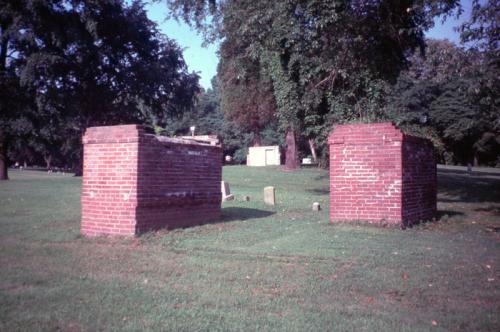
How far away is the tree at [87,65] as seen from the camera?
26688 millimetres

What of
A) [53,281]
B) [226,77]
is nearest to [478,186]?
[226,77]

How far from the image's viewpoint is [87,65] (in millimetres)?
29531

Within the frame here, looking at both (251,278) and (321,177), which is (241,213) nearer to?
(251,278)

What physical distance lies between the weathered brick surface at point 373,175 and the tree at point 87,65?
21815mm

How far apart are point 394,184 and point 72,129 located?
125ft

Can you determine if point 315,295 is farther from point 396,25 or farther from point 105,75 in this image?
point 105,75

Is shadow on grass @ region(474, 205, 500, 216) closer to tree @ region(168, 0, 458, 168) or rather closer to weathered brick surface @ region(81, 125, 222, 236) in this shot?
tree @ region(168, 0, 458, 168)

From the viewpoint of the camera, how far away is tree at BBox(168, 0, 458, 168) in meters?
13.2

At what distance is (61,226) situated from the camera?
9352 millimetres

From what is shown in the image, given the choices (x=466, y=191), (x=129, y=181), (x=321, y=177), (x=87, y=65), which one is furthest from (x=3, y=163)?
(x=466, y=191)

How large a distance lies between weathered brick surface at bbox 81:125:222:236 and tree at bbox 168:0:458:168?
6299mm

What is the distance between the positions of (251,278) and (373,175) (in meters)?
5.28

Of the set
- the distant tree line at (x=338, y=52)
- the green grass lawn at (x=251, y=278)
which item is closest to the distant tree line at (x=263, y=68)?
the distant tree line at (x=338, y=52)

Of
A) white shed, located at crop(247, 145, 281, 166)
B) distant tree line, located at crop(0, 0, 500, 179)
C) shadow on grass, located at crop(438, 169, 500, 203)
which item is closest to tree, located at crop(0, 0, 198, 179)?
distant tree line, located at crop(0, 0, 500, 179)
